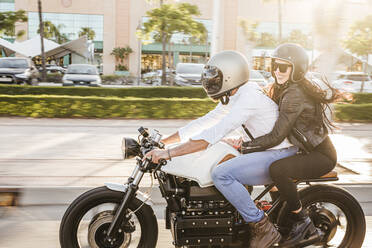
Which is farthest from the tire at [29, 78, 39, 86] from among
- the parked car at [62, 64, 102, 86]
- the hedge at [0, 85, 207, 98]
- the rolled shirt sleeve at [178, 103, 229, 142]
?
the rolled shirt sleeve at [178, 103, 229, 142]

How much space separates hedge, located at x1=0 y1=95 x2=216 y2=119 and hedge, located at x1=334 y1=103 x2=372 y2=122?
3.64 metres

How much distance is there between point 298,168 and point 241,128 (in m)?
0.49

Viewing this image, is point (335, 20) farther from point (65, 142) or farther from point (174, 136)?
point (65, 142)

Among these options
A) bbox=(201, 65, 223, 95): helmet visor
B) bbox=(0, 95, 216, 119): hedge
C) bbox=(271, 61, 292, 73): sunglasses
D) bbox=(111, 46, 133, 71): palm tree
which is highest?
bbox=(111, 46, 133, 71): palm tree

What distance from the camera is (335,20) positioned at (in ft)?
19.2

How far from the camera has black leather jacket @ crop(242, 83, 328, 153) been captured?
2.89 meters

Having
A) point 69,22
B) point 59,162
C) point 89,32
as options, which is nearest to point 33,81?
point 59,162

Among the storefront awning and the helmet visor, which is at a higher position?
the storefront awning

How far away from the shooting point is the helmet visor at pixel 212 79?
116 inches

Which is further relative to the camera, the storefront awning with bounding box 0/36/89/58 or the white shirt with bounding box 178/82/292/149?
the storefront awning with bounding box 0/36/89/58

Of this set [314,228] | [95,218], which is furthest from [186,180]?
[314,228]

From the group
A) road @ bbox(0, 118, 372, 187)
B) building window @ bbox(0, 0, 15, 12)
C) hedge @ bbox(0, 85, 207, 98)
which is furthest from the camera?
building window @ bbox(0, 0, 15, 12)

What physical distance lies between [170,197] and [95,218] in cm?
54

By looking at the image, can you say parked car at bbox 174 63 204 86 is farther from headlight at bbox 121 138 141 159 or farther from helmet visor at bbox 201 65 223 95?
headlight at bbox 121 138 141 159
